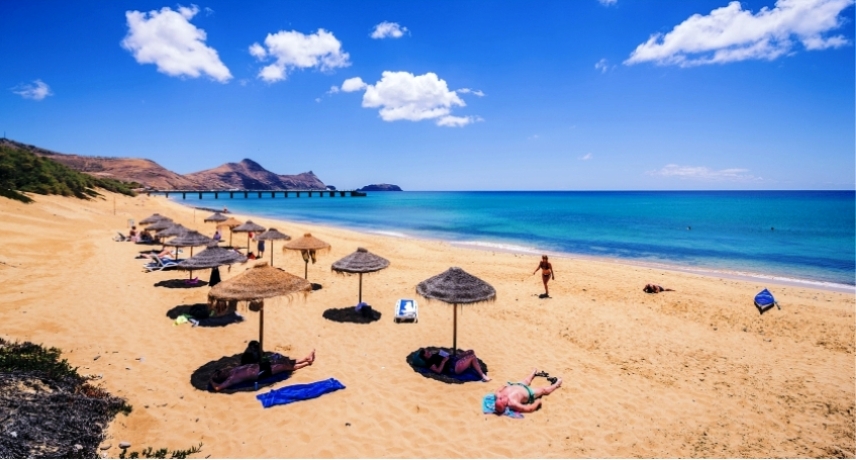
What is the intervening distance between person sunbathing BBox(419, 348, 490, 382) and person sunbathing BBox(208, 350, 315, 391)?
8.72ft

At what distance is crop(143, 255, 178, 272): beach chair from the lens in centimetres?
1503

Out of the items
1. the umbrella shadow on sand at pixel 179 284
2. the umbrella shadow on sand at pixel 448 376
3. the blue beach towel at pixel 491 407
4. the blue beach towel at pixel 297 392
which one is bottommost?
the umbrella shadow on sand at pixel 448 376

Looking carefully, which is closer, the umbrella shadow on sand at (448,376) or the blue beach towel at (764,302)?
the umbrella shadow on sand at (448,376)

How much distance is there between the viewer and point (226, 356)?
8.38 meters

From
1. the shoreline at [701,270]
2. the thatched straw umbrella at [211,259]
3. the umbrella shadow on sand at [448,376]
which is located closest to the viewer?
the umbrella shadow on sand at [448,376]

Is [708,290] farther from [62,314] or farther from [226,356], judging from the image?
[62,314]

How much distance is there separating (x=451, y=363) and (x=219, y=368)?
4627 mm

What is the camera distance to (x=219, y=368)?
7.78 m

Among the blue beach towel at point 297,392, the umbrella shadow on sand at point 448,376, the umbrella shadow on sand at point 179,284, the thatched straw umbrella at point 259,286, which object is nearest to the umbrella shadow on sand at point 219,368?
the blue beach towel at point 297,392

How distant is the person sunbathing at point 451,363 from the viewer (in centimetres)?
785

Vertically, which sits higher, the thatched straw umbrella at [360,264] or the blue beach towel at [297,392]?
the thatched straw umbrella at [360,264]

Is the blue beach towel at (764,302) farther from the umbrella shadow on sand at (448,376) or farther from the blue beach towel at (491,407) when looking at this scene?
the blue beach towel at (491,407)

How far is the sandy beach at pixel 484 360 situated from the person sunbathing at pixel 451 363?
0.38m

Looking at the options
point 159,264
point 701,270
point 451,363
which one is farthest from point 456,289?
point 701,270
